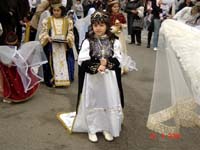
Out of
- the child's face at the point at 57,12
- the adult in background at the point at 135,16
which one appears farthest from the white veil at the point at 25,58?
the adult in background at the point at 135,16

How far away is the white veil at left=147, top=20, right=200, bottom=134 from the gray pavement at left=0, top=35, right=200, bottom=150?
4.36 feet

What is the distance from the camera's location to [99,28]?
4051 mm

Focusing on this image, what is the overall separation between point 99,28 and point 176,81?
156 cm

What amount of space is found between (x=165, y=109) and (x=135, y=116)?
218 centimetres

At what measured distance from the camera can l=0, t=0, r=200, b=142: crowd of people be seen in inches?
159

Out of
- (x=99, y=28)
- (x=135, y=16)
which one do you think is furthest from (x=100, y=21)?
(x=135, y=16)

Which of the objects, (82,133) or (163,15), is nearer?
(82,133)

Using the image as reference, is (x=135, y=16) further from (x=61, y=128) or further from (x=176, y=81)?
(x=176, y=81)

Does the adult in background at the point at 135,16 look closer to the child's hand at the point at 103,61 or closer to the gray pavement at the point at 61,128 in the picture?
the gray pavement at the point at 61,128

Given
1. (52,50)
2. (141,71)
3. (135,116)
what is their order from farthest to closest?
1. (141,71)
2. (52,50)
3. (135,116)

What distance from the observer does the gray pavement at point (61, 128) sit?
4086 mm

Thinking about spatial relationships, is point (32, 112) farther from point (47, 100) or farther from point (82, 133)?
point (82, 133)

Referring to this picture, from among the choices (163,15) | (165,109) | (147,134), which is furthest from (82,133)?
(163,15)

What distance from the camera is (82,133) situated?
4.36 metres
